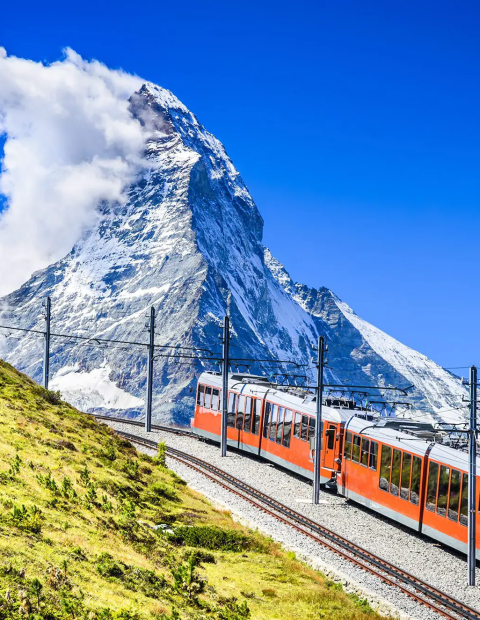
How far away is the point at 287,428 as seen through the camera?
39.3 meters

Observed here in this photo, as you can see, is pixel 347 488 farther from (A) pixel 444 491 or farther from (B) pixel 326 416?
(A) pixel 444 491

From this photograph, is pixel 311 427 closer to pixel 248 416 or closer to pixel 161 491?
pixel 248 416

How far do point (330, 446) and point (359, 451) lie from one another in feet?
8.48

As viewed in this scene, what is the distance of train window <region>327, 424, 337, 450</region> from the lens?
35.0 m

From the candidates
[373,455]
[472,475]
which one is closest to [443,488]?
[472,475]

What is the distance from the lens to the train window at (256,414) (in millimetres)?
42281

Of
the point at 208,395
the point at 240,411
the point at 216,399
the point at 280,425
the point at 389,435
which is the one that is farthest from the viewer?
the point at 208,395

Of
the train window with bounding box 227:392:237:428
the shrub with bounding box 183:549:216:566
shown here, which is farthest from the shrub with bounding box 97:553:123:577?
the train window with bounding box 227:392:237:428

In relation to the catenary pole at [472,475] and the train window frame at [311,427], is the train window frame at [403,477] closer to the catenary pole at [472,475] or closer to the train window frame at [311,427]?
the catenary pole at [472,475]

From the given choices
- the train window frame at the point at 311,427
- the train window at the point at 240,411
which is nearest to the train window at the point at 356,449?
the train window frame at the point at 311,427

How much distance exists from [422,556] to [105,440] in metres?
15.2

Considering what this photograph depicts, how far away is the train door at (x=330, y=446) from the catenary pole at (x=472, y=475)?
33.4 feet

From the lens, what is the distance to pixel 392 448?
98.5 ft

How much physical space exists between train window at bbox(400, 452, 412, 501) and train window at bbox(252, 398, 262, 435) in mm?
13696
